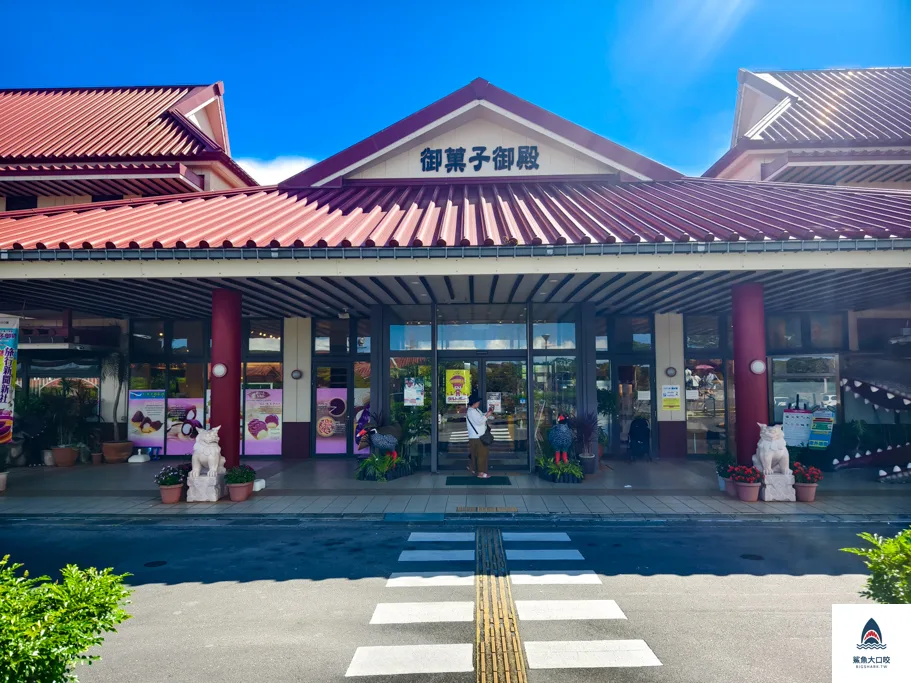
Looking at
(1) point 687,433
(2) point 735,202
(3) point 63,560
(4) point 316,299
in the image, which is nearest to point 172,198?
(4) point 316,299

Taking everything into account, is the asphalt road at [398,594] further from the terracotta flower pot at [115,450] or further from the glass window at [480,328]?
the terracotta flower pot at [115,450]

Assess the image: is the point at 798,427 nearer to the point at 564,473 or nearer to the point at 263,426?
the point at 564,473

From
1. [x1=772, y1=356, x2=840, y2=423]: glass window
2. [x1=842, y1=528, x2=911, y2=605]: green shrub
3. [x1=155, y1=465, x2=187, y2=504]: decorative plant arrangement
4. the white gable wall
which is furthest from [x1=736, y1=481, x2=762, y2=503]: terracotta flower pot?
[x1=155, y1=465, x2=187, y2=504]: decorative plant arrangement

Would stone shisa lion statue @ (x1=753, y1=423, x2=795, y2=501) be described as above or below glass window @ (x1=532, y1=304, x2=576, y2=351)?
below

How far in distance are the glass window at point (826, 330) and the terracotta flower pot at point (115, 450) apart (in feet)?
62.4

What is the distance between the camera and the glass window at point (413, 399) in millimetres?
13438

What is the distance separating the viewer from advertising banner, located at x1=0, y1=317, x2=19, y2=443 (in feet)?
37.1

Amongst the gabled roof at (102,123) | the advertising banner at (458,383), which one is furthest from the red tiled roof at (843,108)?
the gabled roof at (102,123)

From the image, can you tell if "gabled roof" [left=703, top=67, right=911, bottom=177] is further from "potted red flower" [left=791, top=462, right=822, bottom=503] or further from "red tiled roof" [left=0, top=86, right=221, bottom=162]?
"red tiled roof" [left=0, top=86, right=221, bottom=162]

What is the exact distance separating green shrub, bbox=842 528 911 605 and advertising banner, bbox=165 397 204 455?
16008mm

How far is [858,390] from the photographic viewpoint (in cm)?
1355

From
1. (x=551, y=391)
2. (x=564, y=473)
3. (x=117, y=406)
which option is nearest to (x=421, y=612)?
(x=564, y=473)

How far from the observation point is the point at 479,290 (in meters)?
12.1

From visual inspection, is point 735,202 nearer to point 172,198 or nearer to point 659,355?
point 659,355
